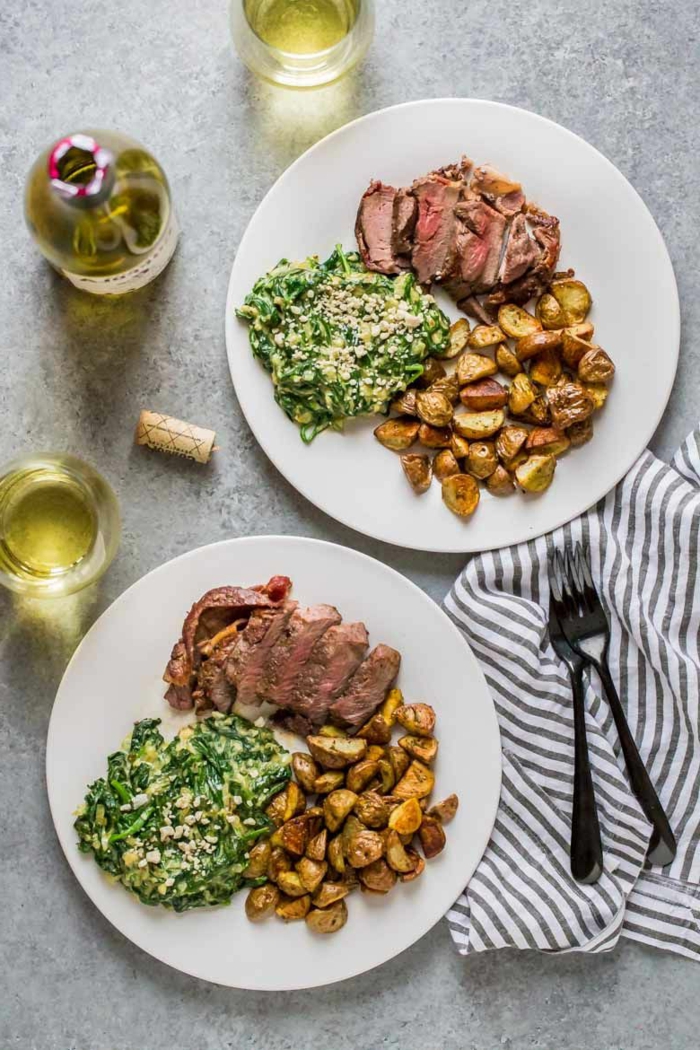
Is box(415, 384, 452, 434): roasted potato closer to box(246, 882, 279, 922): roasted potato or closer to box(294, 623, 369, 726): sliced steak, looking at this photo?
box(294, 623, 369, 726): sliced steak

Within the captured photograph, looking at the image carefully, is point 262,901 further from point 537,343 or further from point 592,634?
point 537,343

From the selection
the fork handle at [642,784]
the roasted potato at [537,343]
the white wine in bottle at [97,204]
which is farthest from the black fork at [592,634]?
the white wine in bottle at [97,204]

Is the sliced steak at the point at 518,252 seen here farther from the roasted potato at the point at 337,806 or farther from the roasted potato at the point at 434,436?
the roasted potato at the point at 337,806

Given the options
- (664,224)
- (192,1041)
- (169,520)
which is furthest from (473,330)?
(192,1041)

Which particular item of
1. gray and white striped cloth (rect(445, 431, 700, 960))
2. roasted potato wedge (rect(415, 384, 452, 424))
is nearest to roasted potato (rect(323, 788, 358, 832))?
gray and white striped cloth (rect(445, 431, 700, 960))

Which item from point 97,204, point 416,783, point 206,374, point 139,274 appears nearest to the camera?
point 97,204

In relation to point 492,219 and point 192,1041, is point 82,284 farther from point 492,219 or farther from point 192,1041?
point 192,1041

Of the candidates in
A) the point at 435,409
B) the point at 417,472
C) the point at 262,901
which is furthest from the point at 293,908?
A: the point at 435,409
